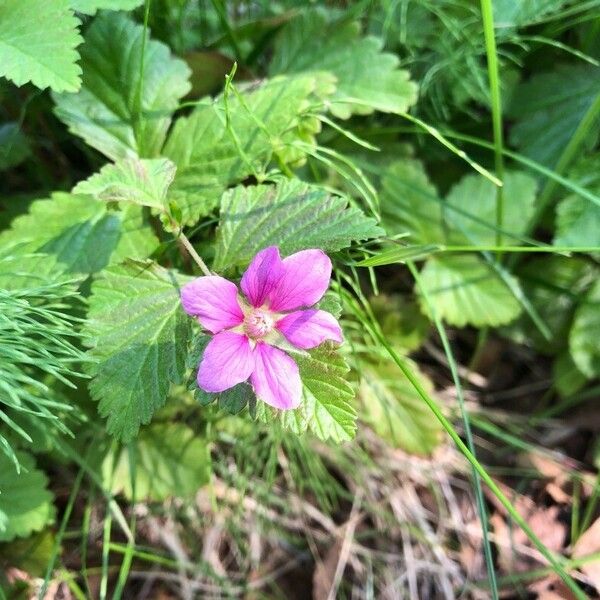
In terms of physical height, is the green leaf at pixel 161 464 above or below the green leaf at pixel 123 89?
below

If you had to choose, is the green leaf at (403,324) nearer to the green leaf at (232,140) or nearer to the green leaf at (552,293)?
the green leaf at (552,293)

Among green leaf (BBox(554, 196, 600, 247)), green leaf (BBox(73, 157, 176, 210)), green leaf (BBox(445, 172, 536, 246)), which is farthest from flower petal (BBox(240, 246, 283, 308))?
green leaf (BBox(554, 196, 600, 247))

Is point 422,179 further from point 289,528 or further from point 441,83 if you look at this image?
point 289,528

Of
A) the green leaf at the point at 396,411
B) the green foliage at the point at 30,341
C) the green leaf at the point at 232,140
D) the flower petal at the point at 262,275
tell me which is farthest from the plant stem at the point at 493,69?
Answer: the green foliage at the point at 30,341

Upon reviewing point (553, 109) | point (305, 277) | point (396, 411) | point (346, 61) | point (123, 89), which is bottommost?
point (396, 411)

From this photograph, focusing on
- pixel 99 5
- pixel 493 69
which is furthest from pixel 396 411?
pixel 99 5

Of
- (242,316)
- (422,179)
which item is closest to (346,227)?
(242,316)

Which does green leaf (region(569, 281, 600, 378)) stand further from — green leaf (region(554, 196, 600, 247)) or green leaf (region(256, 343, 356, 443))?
Answer: green leaf (region(256, 343, 356, 443))

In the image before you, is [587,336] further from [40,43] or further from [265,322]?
[40,43]
